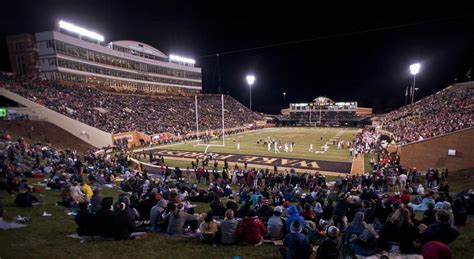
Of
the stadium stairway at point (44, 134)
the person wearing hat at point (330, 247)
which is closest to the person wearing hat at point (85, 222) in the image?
the person wearing hat at point (330, 247)

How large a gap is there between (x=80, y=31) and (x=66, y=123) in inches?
1202

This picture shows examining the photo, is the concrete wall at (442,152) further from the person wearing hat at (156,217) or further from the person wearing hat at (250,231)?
the person wearing hat at (156,217)

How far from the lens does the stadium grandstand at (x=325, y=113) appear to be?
85.8 m

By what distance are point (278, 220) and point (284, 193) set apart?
21.2 feet

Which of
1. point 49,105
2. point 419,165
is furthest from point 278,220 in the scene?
point 49,105

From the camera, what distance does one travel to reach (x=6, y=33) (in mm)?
55125

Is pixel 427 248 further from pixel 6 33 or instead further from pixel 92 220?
pixel 6 33

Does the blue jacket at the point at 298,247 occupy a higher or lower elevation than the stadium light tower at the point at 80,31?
lower

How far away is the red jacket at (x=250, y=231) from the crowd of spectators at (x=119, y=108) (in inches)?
1468

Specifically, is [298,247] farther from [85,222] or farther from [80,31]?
[80,31]

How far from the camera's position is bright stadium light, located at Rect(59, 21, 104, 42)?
54.0 meters

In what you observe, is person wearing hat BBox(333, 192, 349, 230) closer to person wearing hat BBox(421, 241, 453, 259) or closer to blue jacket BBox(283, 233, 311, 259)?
blue jacket BBox(283, 233, 311, 259)

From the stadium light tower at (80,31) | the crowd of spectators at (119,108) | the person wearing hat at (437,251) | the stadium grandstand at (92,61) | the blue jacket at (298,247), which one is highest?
the stadium light tower at (80,31)

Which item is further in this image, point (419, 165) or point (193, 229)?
point (419, 165)
